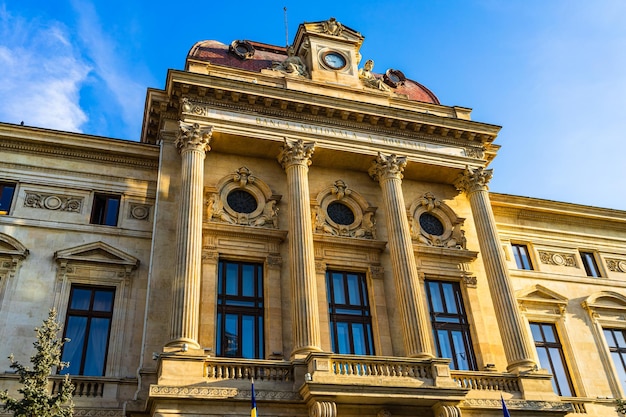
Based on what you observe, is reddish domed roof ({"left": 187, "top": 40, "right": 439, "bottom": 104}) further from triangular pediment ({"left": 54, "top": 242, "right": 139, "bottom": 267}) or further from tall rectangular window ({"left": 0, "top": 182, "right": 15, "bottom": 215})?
triangular pediment ({"left": 54, "top": 242, "right": 139, "bottom": 267})

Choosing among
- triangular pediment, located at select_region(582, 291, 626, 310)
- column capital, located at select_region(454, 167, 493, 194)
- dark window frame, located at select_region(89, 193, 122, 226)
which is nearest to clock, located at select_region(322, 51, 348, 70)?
column capital, located at select_region(454, 167, 493, 194)

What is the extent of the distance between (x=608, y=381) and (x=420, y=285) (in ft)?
29.9

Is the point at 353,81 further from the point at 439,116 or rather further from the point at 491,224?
the point at 491,224

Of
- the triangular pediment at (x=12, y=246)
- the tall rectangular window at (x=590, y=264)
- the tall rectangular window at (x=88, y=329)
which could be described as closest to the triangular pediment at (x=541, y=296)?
the tall rectangular window at (x=590, y=264)

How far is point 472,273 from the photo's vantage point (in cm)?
2414

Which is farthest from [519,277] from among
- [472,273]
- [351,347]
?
[351,347]

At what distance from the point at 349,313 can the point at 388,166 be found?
19.8ft

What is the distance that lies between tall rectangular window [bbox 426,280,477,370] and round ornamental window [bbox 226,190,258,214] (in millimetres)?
7323

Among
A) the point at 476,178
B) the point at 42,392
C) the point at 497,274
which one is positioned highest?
the point at 476,178

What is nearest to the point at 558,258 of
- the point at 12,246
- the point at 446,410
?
the point at 446,410

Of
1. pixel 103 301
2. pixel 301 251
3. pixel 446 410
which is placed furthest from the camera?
pixel 301 251

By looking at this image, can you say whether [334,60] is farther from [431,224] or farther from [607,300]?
[607,300]

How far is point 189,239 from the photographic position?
64.5 feet

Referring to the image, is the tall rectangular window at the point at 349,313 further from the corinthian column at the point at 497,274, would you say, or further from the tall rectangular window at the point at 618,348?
the tall rectangular window at the point at 618,348
